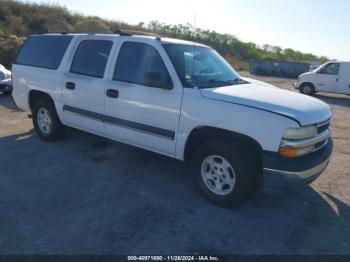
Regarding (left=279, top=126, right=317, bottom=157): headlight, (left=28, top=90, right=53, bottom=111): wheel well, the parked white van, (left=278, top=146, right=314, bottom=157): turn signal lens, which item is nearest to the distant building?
the parked white van

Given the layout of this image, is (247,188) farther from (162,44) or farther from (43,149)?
(43,149)

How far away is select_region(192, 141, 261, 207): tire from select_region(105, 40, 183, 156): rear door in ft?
1.60

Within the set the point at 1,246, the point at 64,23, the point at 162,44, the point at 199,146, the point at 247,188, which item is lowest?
the point at 1,246

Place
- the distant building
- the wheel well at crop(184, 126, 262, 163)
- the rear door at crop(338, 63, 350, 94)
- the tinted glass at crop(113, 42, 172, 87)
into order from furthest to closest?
the distant building, the rear door at crop(338, 63, 350, 94), the tinted glass at crop(113, 42, 172, 87), the wheel well at crop(184, 126, 262, 163)

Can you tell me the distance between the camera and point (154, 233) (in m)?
3.15

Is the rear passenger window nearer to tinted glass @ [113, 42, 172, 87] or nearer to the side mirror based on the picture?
tinted glass @ [113, 42, 172, 87]

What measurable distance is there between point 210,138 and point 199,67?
1.08m

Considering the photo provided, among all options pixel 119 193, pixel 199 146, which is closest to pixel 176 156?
pixel 199 146

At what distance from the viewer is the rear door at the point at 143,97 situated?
385 centimetres

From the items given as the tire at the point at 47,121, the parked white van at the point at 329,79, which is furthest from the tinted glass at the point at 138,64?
the parked white van at the point at 329,79

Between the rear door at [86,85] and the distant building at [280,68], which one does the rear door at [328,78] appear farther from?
the distant building at [280,68]

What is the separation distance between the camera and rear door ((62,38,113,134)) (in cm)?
465

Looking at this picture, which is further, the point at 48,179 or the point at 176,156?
the point at 48,179

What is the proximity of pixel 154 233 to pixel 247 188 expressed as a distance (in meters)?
1.15
